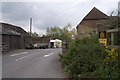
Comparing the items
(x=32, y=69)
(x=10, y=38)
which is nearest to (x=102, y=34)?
(x=32, y=69)

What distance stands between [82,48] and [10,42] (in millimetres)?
25768

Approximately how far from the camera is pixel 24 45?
39938 mm

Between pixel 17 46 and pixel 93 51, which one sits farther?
pixel 17 46

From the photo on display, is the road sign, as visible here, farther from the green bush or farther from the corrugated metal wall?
the corrugated metal wall

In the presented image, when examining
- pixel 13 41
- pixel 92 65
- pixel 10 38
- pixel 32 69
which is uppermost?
pixel 10 38

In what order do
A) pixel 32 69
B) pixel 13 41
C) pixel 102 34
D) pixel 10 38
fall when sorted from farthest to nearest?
pixel 13 41, pixel 10 38, pixel 32 69, pixel 102 34

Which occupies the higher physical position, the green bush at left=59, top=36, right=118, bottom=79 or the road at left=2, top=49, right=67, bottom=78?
the green bush at left=59, top=36, right=118, bottom=79

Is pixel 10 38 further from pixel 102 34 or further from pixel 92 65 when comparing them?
pixel 92 65

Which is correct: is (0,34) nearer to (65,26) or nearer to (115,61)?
(65,26)

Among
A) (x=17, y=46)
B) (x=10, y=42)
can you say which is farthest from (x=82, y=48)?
(x=17, y=46)

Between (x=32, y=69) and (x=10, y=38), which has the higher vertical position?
(x=10, y=38)

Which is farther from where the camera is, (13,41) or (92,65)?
(13,41)

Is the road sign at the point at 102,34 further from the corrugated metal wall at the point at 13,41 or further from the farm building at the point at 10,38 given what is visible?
the corrugated metal wall at the point at 13,41

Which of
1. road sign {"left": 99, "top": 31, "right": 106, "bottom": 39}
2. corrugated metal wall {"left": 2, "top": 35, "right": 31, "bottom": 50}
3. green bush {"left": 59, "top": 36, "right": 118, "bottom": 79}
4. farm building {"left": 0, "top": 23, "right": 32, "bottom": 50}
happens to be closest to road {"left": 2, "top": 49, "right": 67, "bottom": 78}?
green bush {"left": 59, "top": 36, "right": 118, "bottom": 79}
